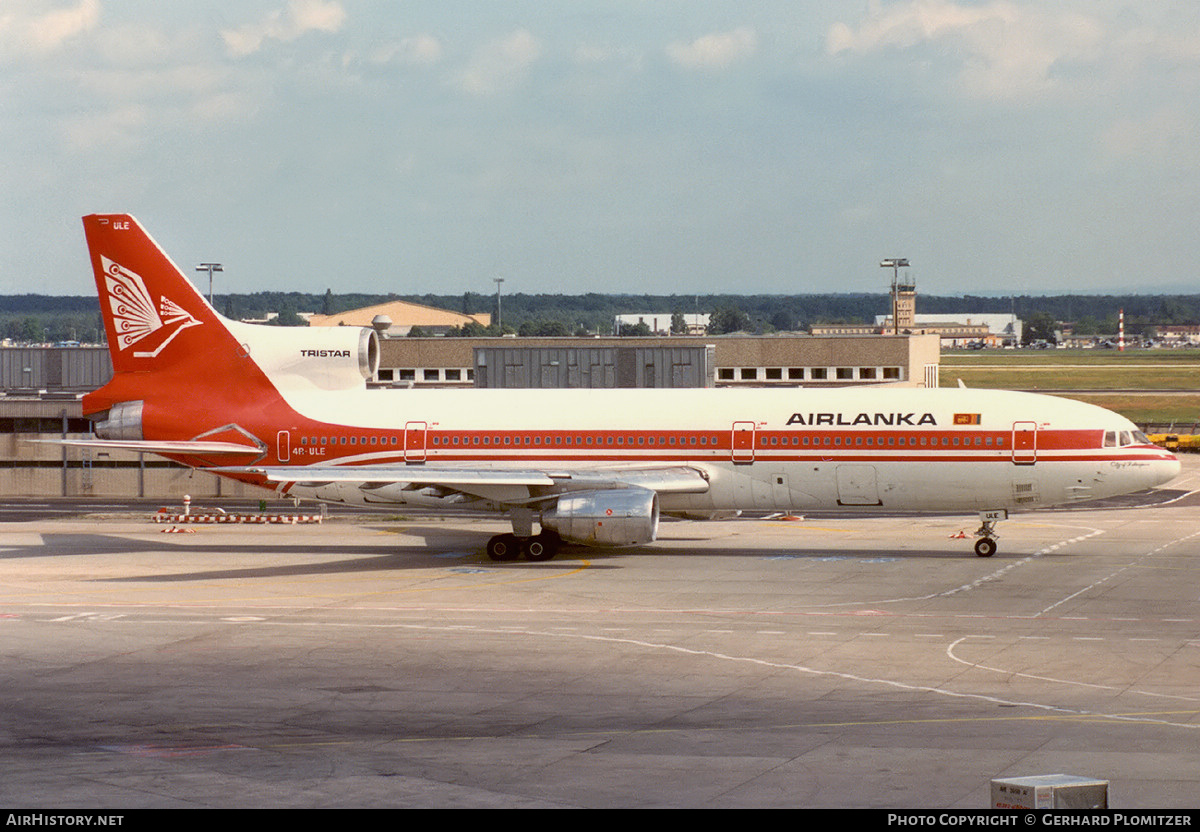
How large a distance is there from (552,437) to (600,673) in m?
20.0

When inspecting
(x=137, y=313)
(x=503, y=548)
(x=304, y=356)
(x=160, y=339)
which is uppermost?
(x=137, y=313)

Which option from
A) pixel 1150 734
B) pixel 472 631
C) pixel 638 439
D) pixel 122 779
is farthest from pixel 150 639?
pixel 1150 734

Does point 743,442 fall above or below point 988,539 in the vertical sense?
above

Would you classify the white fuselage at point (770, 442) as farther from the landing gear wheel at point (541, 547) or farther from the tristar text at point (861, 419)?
the landing gear wheel at point (541, 547)

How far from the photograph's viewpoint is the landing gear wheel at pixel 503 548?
4953cm

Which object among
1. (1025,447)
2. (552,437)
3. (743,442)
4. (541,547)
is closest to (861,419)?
(743,442)

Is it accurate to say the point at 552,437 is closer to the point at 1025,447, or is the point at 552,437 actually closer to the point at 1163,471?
the point at 1025,447

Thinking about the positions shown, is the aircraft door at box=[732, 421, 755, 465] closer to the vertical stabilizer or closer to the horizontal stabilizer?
the vertical stabilizer

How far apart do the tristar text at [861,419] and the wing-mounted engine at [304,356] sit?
629 inches

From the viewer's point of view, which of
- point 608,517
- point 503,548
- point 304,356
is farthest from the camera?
point 304,356

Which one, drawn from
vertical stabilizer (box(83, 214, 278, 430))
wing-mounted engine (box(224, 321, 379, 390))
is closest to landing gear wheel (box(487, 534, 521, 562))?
wing-mounted engine (box(224, 321, 379, 390))

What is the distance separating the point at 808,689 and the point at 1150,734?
6.81 metres

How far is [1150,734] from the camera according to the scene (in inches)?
952

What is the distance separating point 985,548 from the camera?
48562mm
